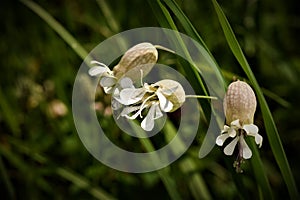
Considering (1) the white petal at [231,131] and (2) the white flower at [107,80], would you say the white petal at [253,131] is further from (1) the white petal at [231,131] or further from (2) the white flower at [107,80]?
(2) the white flower at [107,80]

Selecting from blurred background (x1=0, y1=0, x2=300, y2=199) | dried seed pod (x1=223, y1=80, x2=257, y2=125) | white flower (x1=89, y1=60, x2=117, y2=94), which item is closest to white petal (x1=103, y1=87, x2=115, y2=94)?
white flower (x1=89, y1=60, x2=117, y2=94)

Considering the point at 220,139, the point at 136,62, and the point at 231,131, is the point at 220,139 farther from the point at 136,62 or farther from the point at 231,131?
the point at 136,62

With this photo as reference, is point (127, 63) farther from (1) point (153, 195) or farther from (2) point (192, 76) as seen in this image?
(1) point (153, 195)

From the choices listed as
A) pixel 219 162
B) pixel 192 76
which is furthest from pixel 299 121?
pixel 192 76

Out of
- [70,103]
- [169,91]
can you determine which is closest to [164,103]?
[169,91]

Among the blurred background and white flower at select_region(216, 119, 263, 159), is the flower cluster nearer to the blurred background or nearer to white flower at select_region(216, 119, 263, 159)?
white flower at select_region(216, 119, 263, 159)

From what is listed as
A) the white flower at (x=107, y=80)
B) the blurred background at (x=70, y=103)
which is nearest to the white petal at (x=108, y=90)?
the white flower at (x=107, y=80)
